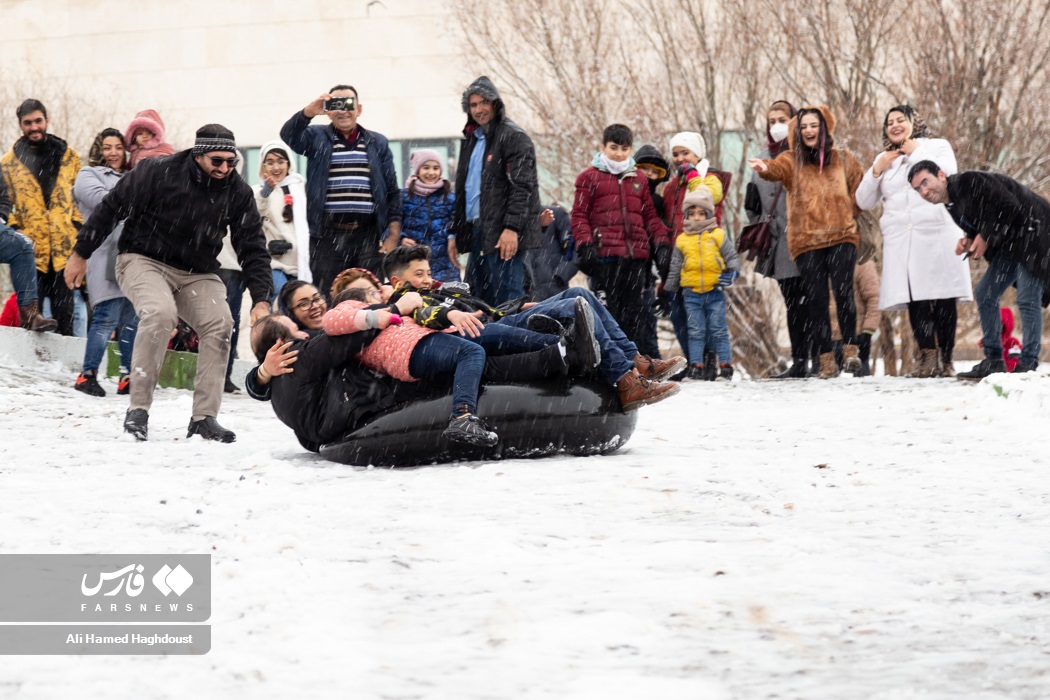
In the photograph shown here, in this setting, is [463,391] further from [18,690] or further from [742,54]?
[742,54]

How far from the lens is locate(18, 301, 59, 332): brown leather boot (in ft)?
33.2

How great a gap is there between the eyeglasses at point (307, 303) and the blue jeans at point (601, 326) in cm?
103

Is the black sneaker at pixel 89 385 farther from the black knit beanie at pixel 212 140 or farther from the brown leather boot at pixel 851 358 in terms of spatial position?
the brown leather boot at pixel 851 358

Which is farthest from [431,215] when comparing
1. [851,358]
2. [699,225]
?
[851,358]

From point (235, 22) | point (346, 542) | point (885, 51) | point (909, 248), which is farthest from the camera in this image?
point (235, 22)

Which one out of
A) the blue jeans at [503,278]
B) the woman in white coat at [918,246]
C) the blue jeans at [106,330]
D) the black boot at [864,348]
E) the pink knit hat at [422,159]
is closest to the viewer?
the blue jeans at [503,278]

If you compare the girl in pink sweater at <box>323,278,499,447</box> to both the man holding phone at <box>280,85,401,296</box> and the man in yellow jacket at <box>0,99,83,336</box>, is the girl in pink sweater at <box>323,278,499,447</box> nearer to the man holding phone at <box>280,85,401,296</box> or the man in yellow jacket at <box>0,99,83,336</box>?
the man holding phone at <box>280,85,401,296</box>

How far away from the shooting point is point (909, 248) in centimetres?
1012

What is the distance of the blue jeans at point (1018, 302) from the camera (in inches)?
374

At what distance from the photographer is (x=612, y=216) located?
35.4 feet

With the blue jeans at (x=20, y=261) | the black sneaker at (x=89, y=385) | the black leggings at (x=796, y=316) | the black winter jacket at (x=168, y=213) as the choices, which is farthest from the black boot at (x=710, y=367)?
the blue jeans at (x=20, y=261)

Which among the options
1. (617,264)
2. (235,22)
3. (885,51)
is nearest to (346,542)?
(617,264)

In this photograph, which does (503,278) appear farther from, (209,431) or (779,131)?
(779,131)

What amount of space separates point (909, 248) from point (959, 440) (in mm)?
3444
